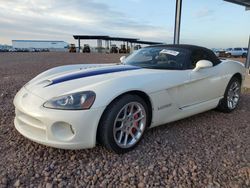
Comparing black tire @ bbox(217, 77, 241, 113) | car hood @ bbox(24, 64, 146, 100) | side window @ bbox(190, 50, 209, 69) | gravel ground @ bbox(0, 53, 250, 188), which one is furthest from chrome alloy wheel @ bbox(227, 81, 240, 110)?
car hood @ bbox(24, 64, 146, 100)

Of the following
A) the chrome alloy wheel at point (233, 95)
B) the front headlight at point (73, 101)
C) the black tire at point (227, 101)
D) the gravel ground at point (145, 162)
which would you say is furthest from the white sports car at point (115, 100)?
the chrome alloy wheel at point (233, 95)

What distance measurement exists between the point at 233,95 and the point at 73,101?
326cm

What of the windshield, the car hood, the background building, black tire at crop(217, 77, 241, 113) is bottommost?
black tire at crop(217, 77, 241, 113)

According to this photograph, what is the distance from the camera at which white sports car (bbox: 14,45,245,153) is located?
2400 millimetres

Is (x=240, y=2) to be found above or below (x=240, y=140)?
above

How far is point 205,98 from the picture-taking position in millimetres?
3715

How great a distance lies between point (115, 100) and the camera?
8.38 ft

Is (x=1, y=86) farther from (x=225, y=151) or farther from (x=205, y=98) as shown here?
(x=225, y=151)

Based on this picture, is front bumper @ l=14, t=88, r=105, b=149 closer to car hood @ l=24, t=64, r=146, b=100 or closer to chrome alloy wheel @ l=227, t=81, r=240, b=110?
car hood @ l=24, t=64, r=146, b=100

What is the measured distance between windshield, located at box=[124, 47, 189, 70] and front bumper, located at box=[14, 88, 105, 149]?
1.41m

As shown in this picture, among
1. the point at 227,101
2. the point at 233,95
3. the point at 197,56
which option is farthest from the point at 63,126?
the point at 233,95

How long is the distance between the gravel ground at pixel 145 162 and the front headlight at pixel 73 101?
1.92ft

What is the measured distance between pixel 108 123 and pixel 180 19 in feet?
20.4

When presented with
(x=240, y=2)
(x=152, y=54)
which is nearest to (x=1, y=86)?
(x=152, y=54)
